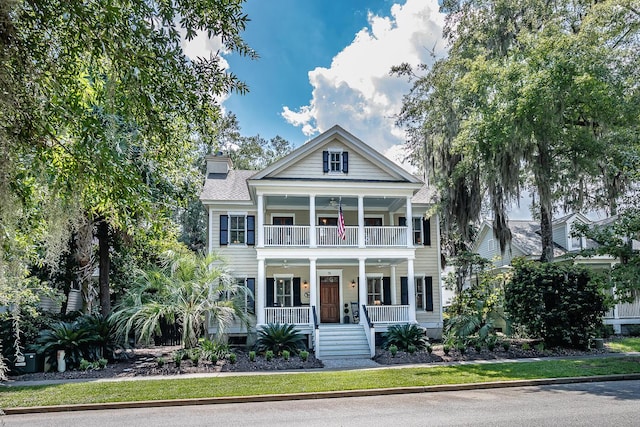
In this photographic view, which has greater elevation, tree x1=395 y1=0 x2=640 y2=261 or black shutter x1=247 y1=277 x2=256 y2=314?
tree x1=395 y1=0 x2=640 y2=261

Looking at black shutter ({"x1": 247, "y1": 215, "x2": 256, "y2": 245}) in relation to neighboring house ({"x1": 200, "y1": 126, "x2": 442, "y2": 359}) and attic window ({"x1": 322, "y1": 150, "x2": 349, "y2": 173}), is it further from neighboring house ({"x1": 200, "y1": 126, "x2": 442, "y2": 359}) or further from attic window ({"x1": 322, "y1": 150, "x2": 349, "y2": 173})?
attic window ({"x1": 322, "y1": 150, "x2": 349, "y2": 173})

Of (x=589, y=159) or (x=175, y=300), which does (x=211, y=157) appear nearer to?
(x=175, y=300)

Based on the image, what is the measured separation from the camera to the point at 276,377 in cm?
1140

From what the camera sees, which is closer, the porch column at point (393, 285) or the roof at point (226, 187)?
the roof at point (226, 187)

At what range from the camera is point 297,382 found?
34.6ft

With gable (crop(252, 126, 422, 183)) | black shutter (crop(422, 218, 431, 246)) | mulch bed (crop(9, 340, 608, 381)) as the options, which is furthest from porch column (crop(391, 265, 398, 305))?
gable (crop(252, 126, 422, 183))

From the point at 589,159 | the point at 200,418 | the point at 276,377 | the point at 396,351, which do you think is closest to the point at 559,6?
the point at 589,159

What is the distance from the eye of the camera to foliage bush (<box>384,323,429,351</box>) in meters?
15.4

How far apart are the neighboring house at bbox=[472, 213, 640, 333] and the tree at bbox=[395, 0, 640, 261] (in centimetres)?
281

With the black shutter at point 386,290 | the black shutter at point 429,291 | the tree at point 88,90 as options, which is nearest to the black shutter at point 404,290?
the black shutter at point 386,290

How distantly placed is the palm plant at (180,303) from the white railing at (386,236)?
532 cm

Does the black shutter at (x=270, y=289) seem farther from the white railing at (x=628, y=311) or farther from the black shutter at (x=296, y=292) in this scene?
the white railing at (x=628, y=311)

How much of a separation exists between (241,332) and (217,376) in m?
5.51

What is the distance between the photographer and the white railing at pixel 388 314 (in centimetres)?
1681
